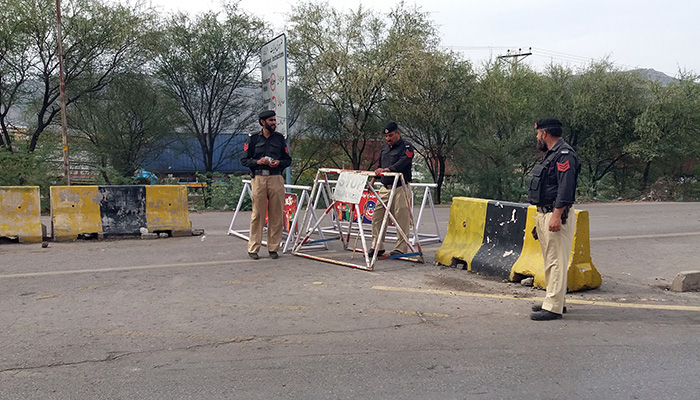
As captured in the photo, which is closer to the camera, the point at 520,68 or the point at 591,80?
the point at 591,80

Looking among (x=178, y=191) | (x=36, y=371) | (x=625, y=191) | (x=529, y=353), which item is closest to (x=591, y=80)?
(x=625, y=191)

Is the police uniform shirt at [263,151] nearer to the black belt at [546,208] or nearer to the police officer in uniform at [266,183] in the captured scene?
the police officer in uniform at [266,183]

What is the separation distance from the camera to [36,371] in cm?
387

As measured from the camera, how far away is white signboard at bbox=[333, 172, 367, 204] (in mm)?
7752

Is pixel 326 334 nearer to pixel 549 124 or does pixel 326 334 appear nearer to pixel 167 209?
pixel 549 124

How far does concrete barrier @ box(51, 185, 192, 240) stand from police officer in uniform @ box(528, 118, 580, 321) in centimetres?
693

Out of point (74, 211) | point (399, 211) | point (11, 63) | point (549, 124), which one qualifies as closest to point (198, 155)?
point (11, 63)

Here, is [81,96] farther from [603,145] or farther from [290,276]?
[603,145]

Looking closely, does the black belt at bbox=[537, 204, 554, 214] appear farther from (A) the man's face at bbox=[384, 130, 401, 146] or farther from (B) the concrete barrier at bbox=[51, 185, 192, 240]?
(B) the concrete barrier at bbox=[51, 185, 192, 240]

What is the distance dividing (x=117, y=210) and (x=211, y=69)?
14747mm

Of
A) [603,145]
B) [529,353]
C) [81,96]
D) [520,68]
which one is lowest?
[529,353]

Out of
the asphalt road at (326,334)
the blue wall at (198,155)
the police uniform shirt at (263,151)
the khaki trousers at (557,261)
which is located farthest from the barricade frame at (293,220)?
the blue wall at (198,155)

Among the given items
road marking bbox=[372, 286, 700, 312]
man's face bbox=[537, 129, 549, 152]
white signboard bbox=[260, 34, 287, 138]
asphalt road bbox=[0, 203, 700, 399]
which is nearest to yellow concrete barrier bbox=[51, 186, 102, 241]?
asphalt road bbox=[0, 203, 700, 399]

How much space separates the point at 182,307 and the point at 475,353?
2946 mm
